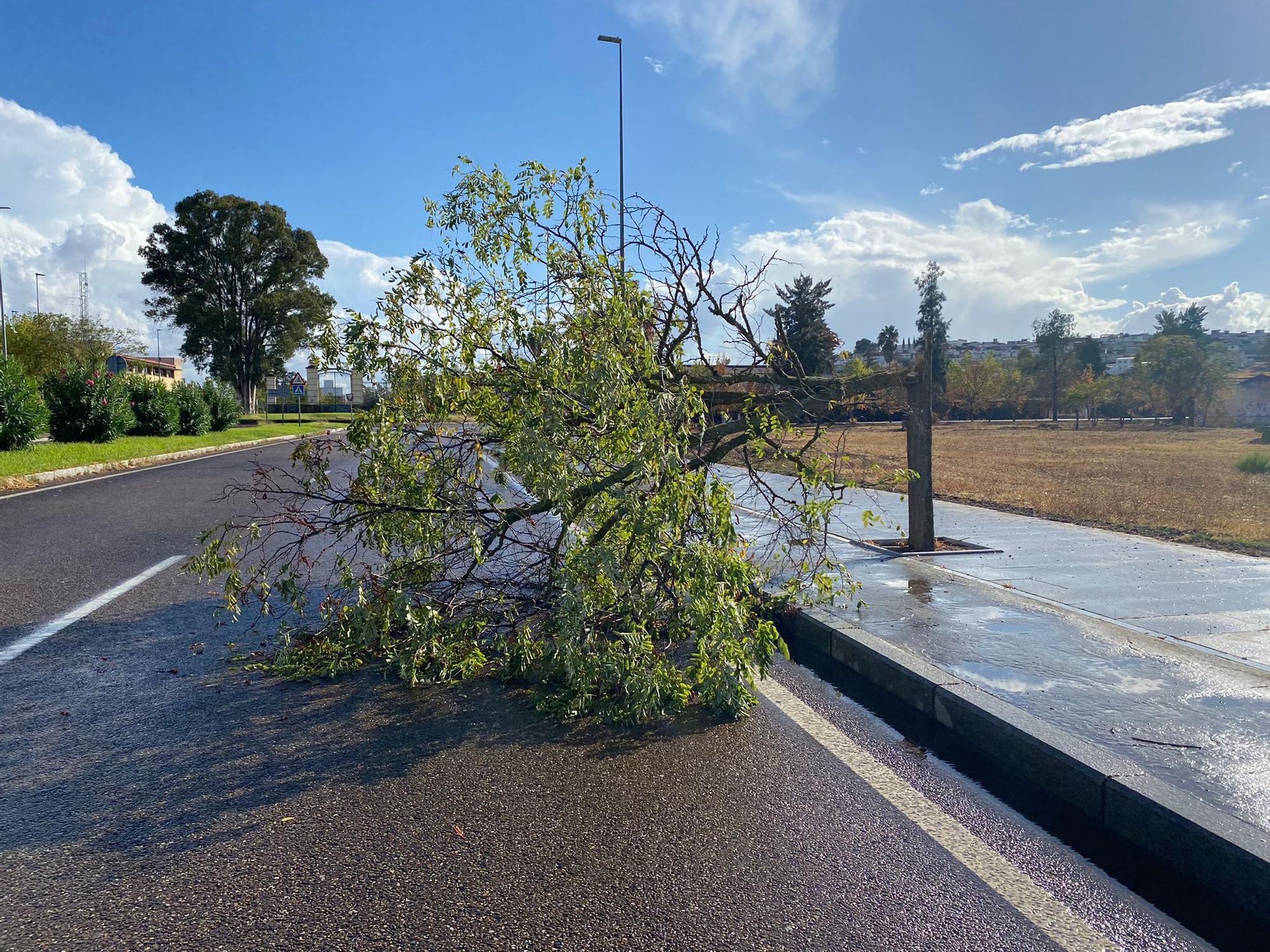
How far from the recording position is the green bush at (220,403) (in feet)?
112

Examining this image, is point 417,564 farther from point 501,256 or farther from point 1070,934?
point 1070,934

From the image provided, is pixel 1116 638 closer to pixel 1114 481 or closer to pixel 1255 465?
pixel 1114 481

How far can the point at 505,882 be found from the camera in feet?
9.13

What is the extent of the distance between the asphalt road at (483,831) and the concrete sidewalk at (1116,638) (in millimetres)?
785

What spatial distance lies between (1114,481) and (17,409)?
23.3m

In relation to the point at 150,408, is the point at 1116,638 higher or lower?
lower

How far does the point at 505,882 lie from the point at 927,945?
49.3 inches

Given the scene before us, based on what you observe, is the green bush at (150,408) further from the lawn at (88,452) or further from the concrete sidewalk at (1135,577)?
the concrete sidewalk at (1135,577)

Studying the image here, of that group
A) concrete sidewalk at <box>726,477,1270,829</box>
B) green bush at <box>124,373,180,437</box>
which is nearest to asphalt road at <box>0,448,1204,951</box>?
concrete sidewalk at <box>726,477,1270,829</box>

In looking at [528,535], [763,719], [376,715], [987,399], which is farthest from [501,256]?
[987,399]

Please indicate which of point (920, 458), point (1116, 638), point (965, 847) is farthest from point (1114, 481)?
point (965, 847)

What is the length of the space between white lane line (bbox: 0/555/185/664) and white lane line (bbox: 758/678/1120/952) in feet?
14.9

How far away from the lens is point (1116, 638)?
5480 millimetres

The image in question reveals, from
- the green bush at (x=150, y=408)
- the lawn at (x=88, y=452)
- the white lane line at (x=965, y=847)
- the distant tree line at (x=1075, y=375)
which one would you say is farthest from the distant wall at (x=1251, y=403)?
the white lane line at (x=965, y=847)
